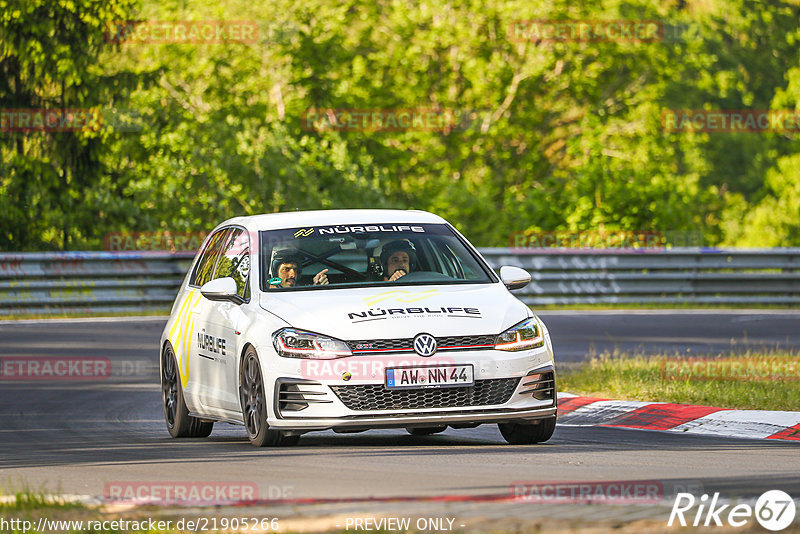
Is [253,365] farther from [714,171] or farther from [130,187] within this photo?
[714,171]

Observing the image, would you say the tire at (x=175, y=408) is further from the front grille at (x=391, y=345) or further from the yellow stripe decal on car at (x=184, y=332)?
the front grille at (x=391, y=345)

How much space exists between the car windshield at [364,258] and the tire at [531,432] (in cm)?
103

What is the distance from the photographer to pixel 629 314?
25406 mm

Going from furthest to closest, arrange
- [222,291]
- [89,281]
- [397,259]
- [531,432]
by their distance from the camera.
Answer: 1. [89,281]
2. [397,259]
3. [222,291]
4. [531,432]

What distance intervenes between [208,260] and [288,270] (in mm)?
1591

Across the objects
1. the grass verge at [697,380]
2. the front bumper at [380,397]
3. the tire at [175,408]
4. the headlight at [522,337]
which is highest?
the headlight at [522,337]

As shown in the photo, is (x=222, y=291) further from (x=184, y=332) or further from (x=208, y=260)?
(x=208, y=260)

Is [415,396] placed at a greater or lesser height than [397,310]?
lesser

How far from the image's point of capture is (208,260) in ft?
40.1

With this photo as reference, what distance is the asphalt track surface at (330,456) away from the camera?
803cm

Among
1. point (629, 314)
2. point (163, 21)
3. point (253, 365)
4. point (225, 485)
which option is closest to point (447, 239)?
point (253, 365)

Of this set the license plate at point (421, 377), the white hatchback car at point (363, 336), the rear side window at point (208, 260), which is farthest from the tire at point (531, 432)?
the rear side window at point (208, 260)

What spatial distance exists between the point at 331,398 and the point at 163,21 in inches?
1258

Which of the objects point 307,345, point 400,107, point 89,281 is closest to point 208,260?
point 307,345
